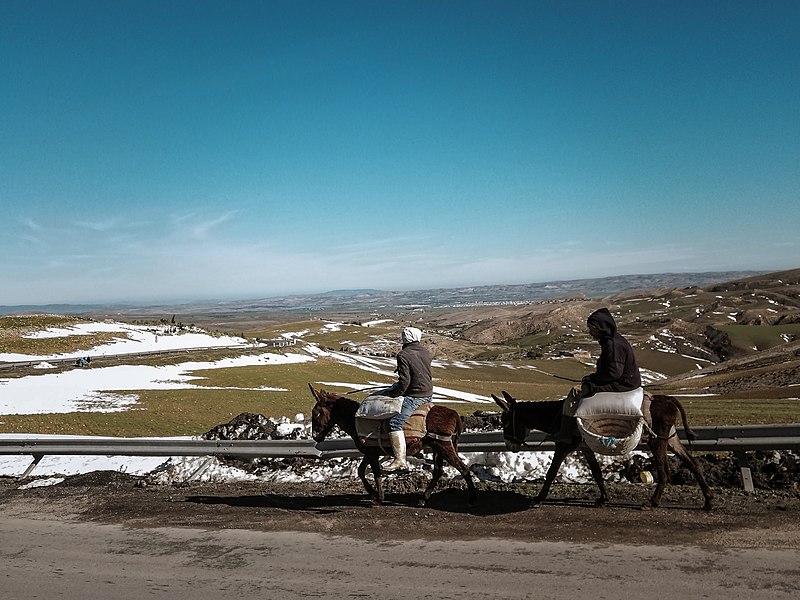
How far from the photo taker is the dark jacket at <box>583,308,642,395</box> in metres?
8.52

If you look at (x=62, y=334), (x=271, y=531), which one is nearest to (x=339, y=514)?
(x=271, y=531)

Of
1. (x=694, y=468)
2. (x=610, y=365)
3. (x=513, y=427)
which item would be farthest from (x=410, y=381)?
(x=694, y=468)

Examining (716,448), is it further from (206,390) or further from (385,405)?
(206,390)

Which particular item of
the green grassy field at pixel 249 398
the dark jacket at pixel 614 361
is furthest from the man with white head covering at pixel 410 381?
the dark jacket at pixel 614 361

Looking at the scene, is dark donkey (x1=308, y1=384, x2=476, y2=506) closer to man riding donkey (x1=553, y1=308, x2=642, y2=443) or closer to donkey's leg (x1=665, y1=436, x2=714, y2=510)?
man riding donkey (x1=553, y1=308, x2=642, y2=443)

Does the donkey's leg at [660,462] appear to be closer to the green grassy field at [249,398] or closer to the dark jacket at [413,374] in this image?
the green grassy field at [249,398]

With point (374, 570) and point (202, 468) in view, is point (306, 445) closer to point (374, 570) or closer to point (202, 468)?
point (202, 468)

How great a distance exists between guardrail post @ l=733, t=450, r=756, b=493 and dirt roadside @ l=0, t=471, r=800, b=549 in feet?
0.57

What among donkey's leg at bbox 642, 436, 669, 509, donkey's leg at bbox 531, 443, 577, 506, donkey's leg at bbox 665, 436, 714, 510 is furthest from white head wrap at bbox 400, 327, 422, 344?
donkey's leg at bbox 665, 436, 714, 510

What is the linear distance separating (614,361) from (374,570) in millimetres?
4654

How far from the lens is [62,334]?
62.6 metres

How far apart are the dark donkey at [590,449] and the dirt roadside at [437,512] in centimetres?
34

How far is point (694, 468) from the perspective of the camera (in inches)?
324

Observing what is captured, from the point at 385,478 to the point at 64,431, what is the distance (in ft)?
54.0
